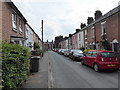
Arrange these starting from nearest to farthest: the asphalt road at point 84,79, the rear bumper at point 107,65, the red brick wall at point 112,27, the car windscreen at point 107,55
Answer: the asphalt road at point 84,79
the rear bumper at point 107,65
the car windscreen at point 107,55
the red brick wall at point 112,27

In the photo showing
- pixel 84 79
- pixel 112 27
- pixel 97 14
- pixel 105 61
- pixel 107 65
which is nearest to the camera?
pixel 84 79

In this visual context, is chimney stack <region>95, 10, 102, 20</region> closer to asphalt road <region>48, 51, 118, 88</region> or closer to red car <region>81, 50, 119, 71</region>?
red car <region>81, 50, 119, 71</region>

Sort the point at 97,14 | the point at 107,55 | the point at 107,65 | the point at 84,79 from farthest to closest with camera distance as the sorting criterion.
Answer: the point at 97,14
the point at 107,55
the point at 107,65
the point at 84,79

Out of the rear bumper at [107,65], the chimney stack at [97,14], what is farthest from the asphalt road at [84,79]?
the chimney stack at [97,14]

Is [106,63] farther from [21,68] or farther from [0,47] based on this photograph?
[0,47]

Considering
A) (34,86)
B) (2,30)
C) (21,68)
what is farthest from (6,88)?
(2,30)

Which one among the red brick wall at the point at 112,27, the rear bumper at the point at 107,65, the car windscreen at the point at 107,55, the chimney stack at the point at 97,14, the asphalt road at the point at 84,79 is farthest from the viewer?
the chimney stack at the point at 97,14

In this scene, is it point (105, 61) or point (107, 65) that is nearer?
point (107, 65)

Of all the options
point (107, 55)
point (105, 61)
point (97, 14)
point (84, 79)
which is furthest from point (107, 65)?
point (97, 14)

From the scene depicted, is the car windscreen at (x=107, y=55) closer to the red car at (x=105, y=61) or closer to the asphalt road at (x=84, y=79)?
the red car at (x=105, y=61)

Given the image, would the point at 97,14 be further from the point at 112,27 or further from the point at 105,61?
the point at 105,61

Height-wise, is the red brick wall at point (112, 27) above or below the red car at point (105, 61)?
above

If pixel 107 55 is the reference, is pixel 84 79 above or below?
below

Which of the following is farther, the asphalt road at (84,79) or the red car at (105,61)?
the red car at (105,61)
